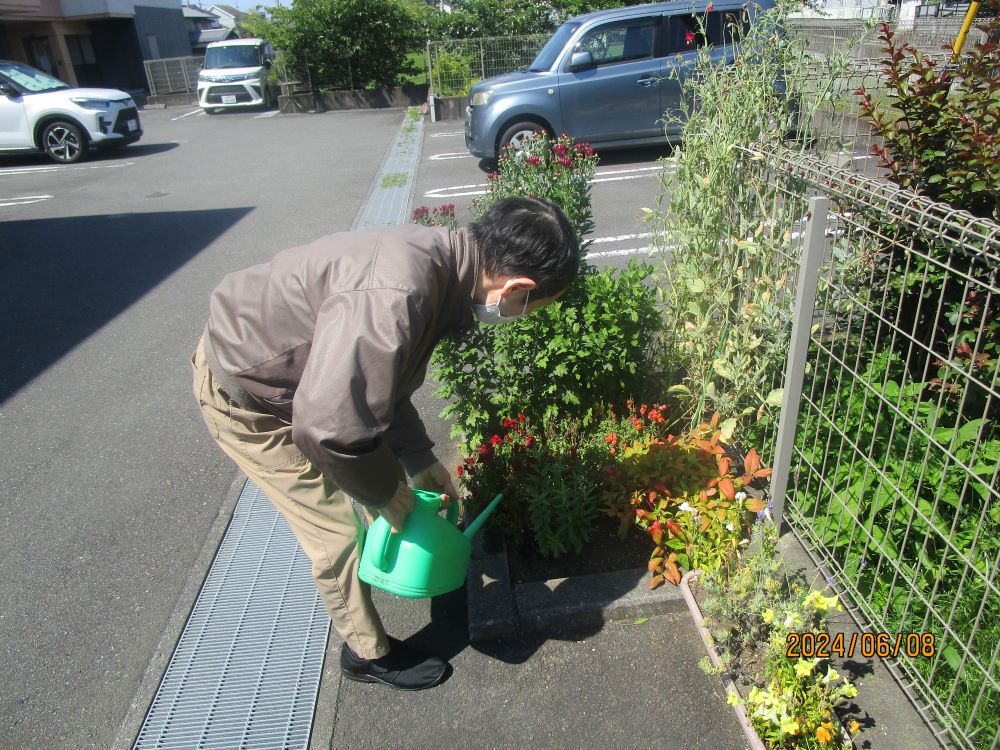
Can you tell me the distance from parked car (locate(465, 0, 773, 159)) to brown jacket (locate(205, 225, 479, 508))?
26.5ft

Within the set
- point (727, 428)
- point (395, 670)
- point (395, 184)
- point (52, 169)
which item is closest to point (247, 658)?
point (395, 670)

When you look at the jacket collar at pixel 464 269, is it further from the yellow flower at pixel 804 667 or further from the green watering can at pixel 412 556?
the yellow flower at pixel 804 667

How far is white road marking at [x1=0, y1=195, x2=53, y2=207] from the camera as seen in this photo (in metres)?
10.0

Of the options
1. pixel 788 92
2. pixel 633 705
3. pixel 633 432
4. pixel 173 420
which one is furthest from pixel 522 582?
pixel 173 420

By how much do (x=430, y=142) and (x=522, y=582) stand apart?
11.2 metres

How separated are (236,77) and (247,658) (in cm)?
1877

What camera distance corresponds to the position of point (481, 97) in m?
9.83

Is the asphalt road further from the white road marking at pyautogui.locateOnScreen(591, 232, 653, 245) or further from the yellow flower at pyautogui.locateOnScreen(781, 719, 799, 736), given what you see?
the yellow flower at pyautogui.locateOnScreen(781, 719, 799, 736)

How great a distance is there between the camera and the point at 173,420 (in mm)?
4074

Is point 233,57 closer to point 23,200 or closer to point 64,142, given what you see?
point 64,142

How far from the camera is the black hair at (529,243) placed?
1.78 metres

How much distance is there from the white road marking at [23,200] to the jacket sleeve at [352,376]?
10690 millimetres

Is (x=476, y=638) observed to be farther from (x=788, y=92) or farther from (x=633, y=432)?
(x=788, y=92)

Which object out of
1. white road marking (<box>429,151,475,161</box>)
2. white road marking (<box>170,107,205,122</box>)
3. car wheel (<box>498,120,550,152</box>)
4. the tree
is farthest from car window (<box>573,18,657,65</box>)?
white road marking (<box>170,107,205,122</box>)
